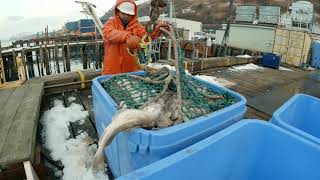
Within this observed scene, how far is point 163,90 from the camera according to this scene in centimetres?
212

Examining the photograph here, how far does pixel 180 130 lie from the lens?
163 centimetres

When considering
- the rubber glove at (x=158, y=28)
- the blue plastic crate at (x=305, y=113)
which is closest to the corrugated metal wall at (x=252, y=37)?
the blue plastic crate at (x=305, y=113)

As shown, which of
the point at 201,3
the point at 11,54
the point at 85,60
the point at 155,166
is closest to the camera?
the point at 155,166

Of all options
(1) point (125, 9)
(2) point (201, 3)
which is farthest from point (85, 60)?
(2) point (201, 3)

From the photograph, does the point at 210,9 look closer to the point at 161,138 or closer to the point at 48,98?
the point at 48,98

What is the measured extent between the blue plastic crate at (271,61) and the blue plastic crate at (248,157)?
8.96 meters

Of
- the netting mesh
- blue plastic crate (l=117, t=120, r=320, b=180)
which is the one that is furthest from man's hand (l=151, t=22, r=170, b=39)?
blue plastic crate (l=117, t=120, r=320, b=180)

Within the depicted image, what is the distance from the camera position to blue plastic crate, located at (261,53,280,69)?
9.95 meters

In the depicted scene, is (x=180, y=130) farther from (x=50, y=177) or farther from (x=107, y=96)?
(x=50, y=177)

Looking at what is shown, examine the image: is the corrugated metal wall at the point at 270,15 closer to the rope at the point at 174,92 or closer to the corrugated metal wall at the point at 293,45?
the corrugated metal wall at the point at 293,45

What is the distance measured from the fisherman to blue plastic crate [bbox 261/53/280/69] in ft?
25.7

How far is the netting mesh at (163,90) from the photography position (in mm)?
2018

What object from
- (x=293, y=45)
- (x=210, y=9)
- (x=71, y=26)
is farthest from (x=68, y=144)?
(x=210, y=9)

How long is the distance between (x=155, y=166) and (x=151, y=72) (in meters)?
1.66
